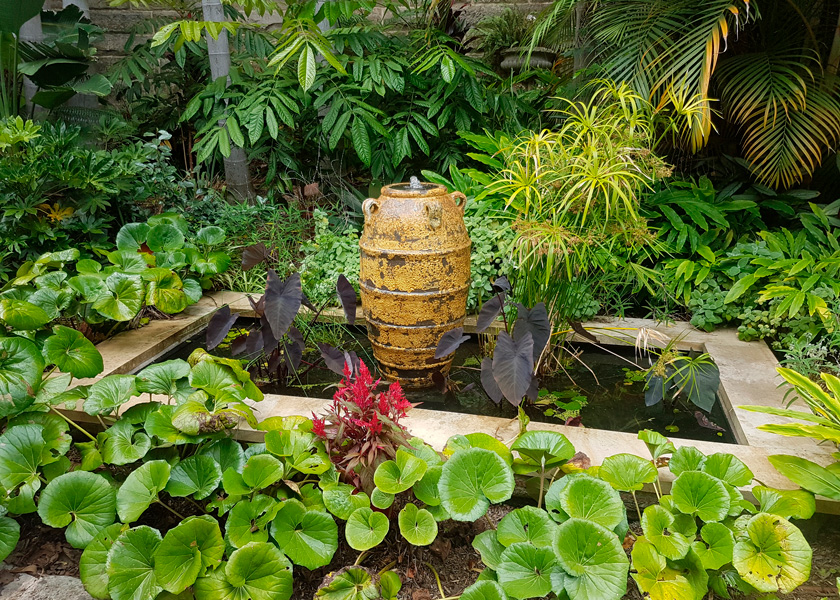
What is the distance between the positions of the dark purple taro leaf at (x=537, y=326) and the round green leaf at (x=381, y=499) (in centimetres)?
102

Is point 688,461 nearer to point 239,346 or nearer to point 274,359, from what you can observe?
point 274,359

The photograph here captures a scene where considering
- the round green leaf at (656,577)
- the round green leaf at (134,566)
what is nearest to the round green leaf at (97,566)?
the round green leaf at (134,566)

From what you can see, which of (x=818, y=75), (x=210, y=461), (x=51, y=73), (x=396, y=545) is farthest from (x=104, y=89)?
(x=818, y=75)

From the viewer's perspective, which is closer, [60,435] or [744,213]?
[60,435]

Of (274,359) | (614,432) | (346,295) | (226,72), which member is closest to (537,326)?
(614,432)

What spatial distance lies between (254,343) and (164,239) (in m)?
1.39

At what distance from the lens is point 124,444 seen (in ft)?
6.98

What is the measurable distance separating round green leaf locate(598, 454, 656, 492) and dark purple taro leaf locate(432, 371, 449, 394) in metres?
1.07

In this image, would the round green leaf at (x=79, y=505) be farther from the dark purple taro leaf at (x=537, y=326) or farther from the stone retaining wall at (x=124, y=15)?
the stone retaining wall at (x=124, y=15)

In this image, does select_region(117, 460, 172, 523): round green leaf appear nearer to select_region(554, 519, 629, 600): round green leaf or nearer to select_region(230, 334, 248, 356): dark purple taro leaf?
select_region(230, 334, 248, 356): dark purple taro leaf

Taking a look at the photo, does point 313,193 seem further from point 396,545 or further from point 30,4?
point 396,545

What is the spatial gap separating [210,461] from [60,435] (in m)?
0.64

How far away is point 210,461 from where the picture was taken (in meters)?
2.04

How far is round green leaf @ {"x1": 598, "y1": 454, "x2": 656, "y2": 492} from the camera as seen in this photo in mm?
1928
